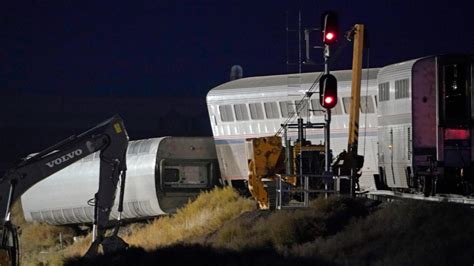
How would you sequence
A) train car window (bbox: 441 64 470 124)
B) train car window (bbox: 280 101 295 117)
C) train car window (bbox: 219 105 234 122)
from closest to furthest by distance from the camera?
train car window (bbox: 441 64 470 124) → train car window (bbox: 280 101 295 117) → train car window (bbox: 219 105 234 122)

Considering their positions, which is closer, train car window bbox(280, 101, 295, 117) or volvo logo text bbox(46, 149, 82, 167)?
volvo logo text bbox(46, 149, 82, 167)

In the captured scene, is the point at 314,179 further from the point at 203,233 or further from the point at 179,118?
the point at 179,118

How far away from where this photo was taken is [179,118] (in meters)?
91.8

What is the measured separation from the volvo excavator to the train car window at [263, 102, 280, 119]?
1769cm

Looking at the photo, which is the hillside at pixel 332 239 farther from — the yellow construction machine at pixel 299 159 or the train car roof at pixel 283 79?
the train car roof at pixel 283 79

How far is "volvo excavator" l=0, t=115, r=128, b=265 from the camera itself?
24297 mm

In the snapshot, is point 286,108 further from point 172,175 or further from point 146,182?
point 146,182

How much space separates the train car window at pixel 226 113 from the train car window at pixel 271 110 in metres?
1.80

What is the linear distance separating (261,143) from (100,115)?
6424 cm

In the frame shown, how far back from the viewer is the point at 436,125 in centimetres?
2997

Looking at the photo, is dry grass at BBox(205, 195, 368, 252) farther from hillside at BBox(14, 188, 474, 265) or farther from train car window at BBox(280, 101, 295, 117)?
train car window at BBox(280, 101, 295, 117)

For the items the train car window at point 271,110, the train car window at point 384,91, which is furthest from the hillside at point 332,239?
the train car window at point 271,110

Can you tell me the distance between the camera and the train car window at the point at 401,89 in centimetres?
3122

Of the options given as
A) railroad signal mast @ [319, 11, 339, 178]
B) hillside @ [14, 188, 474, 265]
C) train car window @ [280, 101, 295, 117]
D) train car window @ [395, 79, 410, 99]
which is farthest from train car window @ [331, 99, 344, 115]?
railroad signal mast @ [319, 11, 339, 178]
